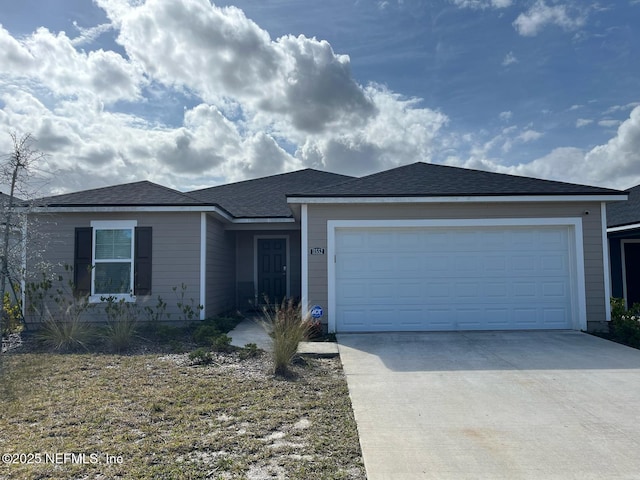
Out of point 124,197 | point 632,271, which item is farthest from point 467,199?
point 632,271

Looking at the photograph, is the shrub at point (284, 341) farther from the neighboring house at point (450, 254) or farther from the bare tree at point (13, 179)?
the bare tree at point (13, 179)

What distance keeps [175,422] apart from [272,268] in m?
9.13

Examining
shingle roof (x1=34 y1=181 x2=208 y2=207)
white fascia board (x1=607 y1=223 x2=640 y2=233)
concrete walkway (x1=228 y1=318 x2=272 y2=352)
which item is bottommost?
concrete walkway (x1=228 y1=318 x2=272 y2=352)

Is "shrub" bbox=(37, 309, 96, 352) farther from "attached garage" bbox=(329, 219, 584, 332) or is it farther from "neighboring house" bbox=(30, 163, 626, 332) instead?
"attached garage" bbox=(329, 219, 584, 332)

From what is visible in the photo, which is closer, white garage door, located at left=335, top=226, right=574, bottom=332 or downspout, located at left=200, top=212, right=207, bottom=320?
white garage door, located at left=335, top=226, right=574, bottom=332

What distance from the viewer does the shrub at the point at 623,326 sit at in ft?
25.2

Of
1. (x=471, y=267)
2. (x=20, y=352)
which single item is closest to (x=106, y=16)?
(x=20, y=352)

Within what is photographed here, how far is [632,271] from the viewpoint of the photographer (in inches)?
526

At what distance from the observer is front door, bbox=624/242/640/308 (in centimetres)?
1327

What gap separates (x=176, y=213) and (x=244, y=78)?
489cm

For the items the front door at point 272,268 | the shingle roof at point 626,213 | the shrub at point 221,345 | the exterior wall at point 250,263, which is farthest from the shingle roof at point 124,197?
the shingle roof at point 626,213

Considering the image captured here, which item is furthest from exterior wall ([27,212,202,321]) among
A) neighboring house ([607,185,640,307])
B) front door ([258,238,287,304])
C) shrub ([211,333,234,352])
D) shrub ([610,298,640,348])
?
neighboring house ([607,185,640,307])

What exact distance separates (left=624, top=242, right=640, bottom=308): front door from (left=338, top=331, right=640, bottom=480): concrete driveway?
743cm

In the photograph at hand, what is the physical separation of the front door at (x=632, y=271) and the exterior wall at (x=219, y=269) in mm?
12205
